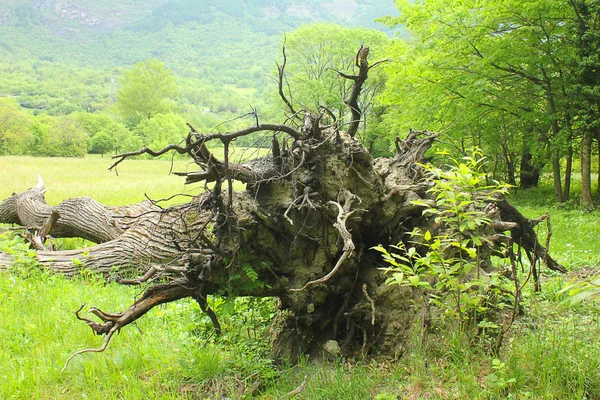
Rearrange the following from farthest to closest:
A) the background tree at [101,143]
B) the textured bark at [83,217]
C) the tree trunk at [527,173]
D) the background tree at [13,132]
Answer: the background tree at [101,143] < the background tree at [13,132] < the tree trunk at [527,173] < the textured bark at [83,217]

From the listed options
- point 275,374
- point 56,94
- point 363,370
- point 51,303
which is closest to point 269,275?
point 275,374

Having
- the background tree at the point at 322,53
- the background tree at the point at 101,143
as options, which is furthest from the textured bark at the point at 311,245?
the background tree at the point at 101,143

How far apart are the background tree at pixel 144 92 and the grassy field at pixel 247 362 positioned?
291 feet

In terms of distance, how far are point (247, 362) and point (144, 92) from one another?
328 ft

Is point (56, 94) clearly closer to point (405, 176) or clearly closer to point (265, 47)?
point (265, 47)

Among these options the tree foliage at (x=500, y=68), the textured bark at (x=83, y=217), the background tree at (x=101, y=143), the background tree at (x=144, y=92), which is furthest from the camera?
the background tree at (x=144, y=92)

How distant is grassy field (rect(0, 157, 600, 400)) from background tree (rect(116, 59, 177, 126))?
291 feet

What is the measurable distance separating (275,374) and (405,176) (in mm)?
2899

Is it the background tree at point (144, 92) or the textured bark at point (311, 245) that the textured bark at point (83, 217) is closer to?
the textured bark at point (311, 245)

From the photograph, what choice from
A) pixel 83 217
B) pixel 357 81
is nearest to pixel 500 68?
pixel 357 81

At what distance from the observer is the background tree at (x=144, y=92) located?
91375 millimetres

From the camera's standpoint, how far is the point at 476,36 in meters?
15.7

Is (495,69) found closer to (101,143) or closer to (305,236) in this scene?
(305,236)

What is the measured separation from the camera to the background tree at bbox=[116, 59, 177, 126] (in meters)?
91.4
